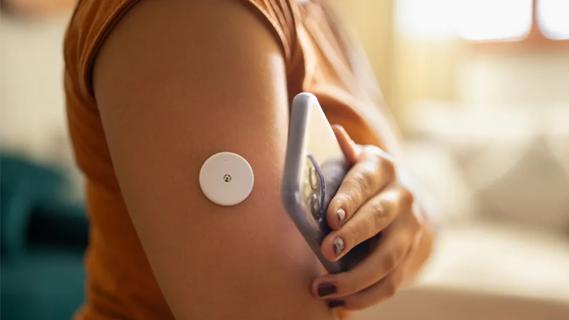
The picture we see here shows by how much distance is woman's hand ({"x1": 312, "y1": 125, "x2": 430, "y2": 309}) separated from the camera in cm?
45

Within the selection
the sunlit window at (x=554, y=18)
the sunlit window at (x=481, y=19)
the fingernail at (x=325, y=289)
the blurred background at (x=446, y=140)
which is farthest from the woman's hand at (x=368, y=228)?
the sunlit window at (x=554, y=18)

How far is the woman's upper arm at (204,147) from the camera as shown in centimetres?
43

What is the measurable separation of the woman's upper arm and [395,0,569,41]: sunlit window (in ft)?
9.55

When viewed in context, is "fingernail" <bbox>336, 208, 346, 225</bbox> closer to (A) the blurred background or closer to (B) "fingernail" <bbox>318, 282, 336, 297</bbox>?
(B) "fingernail" <bbox>318, 282, 336, 297</bbox>

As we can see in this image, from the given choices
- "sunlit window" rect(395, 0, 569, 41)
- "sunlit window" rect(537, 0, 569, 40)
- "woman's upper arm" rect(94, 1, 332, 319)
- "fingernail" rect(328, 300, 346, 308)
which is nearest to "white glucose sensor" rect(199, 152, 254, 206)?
"woman's upper arm" rect(94, 1, 332, 319)

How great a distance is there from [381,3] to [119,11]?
3032mm

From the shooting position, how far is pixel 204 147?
433 millimetres

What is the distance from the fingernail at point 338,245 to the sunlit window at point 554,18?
3.06 metres

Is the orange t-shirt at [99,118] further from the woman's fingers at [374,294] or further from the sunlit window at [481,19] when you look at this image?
the sunlit window at [481,19]

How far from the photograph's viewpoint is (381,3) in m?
3.34

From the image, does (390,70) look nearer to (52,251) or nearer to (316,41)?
(52,251)

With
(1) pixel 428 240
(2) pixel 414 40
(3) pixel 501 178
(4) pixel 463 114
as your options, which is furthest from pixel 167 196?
(2) pixel 414 40

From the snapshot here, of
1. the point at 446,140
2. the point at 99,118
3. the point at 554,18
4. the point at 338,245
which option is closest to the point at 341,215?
the point at 338,245

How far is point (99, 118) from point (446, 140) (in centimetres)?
237
